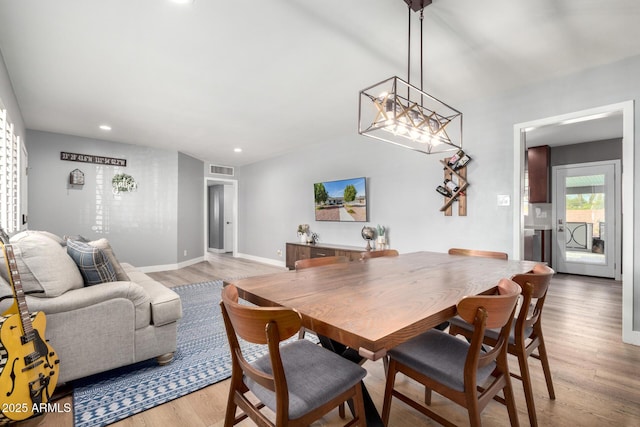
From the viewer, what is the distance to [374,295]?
1.28 m

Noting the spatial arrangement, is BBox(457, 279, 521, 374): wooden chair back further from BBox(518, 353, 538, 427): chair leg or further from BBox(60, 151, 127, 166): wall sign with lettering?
BBox(60, 151, 127, 166): wall sign with lettering

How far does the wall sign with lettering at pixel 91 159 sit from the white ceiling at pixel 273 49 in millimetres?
1139

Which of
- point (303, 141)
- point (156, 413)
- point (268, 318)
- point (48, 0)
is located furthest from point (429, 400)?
point (303, 141)

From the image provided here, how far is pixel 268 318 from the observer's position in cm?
89

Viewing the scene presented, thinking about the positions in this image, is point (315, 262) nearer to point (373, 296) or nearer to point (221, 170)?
point (373, 296)

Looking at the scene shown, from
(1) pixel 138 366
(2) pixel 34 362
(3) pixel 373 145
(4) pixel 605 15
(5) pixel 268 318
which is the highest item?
(4) pixel 605 15

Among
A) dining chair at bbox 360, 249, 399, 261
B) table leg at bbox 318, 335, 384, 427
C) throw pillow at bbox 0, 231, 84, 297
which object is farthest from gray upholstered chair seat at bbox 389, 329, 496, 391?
throw pillow at bbox 0, 231, 84, 297

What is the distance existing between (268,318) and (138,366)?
6.43ft

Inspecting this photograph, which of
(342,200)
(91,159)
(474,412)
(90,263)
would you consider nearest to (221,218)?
(91,159)

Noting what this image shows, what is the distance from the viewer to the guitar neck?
5.03 feet

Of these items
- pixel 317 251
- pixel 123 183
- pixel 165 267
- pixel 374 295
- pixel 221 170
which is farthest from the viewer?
pixel 221 170

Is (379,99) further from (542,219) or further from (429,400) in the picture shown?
(542,219)

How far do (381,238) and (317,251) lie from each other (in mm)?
1221

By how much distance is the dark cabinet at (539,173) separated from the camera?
5758mm
